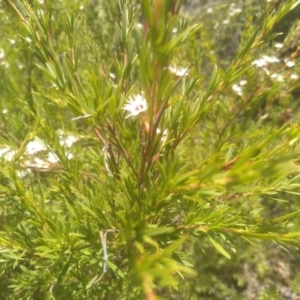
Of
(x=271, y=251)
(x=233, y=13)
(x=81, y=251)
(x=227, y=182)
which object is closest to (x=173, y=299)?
(x=271, y=251)

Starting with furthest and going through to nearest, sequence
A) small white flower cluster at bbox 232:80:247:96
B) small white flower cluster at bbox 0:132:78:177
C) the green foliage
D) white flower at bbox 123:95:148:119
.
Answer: small white flower cluster at bbox 232:80:247:96, small white flower cluster at bbox 0:132:78:177, white flower at bbox 123:95:148:119, the green foliage

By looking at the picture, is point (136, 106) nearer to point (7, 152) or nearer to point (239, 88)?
point (7, 152)

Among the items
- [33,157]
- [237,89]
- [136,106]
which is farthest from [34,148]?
[237,89]

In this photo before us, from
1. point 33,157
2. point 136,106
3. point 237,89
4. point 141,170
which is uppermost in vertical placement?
point 237,89

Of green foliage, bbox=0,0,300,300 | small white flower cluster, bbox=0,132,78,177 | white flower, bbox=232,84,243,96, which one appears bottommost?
green foliage, bbox=0,0,300,300

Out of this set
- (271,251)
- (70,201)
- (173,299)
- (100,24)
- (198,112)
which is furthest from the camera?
(100,24)

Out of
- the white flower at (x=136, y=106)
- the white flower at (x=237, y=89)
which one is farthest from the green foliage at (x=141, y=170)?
the white flower at (x=237, y=89)

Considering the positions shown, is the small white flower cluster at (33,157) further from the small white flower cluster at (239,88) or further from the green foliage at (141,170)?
the small white flower cluster at (239,88)

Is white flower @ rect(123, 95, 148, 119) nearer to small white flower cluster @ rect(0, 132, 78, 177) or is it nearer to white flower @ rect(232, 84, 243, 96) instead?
small white flower cluster @ rect(0, 132, 78, 177)

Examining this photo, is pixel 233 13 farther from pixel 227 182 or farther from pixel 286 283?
Result: pixel 227 182

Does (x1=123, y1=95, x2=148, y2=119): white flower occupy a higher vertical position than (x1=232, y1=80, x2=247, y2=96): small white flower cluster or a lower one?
lower

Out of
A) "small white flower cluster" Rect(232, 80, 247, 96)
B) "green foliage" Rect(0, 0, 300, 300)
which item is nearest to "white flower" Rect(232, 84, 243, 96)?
"small white flower cluster" Rect(232, 80, 247, 96)
